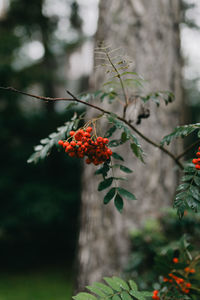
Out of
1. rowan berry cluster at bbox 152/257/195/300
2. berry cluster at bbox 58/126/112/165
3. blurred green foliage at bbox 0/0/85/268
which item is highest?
blurred green foliage at bbox 0/0/85/268

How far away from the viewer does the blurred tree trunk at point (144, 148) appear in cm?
221

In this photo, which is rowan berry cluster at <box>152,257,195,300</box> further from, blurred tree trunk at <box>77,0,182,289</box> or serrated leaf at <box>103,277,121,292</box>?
blurred tree trunk at <box>77,0,182,289</box>

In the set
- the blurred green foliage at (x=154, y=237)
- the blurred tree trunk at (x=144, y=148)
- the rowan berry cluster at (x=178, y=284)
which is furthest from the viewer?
the blurred tree trunk at (x=144, y=148)

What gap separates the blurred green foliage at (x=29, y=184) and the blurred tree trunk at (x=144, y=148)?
9.85 ft

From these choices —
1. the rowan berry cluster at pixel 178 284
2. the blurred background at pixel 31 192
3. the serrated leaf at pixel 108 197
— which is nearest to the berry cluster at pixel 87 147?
the serrated leaf at pixel 108 197

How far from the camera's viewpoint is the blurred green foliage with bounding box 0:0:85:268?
521cm

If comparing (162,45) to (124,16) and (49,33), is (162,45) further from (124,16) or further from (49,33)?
(49,33)

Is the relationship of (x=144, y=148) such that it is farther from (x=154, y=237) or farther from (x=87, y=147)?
(x=87, y=147)

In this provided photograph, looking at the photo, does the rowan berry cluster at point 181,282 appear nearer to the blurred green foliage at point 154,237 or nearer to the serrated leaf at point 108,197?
the serrated leaf at point 108,197

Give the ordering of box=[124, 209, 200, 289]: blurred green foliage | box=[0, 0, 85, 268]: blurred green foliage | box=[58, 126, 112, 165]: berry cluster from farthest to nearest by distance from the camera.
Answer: box=[0, 0, 85, 268]: blurred green foliage
box=[124, 209, 200, 289]: blurred green foliage
box=[58, 126, 112, 165]: berry cluster

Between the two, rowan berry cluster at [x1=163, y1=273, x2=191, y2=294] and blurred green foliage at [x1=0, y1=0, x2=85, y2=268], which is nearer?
rowan berry cluster at [x1=163, y1=273, x2=191, y2=294]

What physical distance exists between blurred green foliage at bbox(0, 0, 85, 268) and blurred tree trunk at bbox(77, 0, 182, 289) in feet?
9.85

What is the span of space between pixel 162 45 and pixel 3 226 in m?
4.02

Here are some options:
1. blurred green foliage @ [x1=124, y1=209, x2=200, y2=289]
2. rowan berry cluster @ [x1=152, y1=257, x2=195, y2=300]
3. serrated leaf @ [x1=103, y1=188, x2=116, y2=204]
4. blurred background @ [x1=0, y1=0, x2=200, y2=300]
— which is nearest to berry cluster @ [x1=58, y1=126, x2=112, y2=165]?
serrated leaf @ [x1=103, y1=188, x2=116, y2=204]
